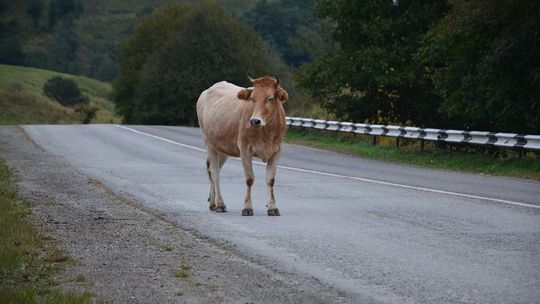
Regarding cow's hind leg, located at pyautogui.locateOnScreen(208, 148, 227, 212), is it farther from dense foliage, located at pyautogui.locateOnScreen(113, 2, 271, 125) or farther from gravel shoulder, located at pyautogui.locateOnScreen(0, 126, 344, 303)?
dense foliage, located at pyautogui.locateOnScreen(113, 2, 271, 125)

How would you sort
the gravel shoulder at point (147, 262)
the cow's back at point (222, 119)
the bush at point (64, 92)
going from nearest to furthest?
the gravel shoulder at point (147, 262)
the cow's back at point (222, 119)
the bush at point (64, 92)

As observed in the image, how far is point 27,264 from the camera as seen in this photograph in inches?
352

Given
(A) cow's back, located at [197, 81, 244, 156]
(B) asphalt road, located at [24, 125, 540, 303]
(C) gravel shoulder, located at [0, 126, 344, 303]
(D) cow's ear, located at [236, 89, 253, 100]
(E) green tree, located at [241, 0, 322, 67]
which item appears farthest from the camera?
(E) green tree, located at [241, 0, 322, 67]

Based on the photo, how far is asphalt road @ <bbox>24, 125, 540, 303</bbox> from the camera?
26.7ft

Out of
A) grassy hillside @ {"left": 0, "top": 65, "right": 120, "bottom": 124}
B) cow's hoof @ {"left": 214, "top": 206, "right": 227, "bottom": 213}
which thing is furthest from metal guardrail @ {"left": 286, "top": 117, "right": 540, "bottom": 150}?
grassy hillside @ {"left": 0, "top": 65, "right": 120, "bottom": 124}

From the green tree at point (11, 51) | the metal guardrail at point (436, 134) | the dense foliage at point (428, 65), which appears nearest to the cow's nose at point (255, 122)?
the metal guardrail at point (436, 134)

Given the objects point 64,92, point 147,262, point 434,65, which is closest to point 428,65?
point 434,65

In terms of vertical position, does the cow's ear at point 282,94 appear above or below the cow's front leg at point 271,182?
above

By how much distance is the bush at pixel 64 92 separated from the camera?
116688 millimetres

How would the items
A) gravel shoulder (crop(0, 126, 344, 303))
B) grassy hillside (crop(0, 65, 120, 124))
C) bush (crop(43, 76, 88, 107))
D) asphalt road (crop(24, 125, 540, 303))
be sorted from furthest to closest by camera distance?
bush (crop(43, 76, 88, 107)), grassy hillside (crop(0, 65, 120, 124)), asphalt road (crop(24, 125, 540, 303)), gravel shoulder (crop(0, 126, 344, 303))

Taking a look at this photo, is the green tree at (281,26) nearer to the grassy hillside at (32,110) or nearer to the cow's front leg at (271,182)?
the grassy hillside at (32,110)

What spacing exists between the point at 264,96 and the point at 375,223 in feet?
8.54

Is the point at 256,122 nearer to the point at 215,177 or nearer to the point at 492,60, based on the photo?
the point at 215,177

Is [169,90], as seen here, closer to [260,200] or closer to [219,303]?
[260,200]
